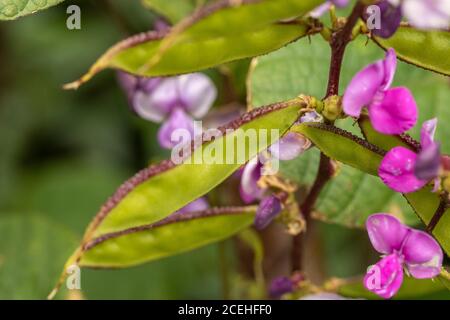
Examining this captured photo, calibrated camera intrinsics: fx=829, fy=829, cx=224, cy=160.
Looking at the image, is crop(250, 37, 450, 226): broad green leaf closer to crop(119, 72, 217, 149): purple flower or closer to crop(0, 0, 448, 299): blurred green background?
crop(119, 72, 217, 149): purple flower

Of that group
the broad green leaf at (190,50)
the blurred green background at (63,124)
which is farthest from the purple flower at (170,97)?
the blurred green background at (63,124)

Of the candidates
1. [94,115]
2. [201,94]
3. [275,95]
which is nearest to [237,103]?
[201,94]

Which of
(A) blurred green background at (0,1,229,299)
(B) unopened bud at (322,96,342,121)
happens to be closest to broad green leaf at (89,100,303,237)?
(B) unopened bud at (322,96,342,121)

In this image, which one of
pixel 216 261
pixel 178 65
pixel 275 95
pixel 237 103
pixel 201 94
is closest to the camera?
pixel 178 65

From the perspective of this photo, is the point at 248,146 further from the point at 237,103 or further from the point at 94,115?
the point at 94,115

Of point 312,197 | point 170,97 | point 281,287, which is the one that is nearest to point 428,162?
point 312,197

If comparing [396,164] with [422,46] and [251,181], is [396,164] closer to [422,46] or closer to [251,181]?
[422,46]
